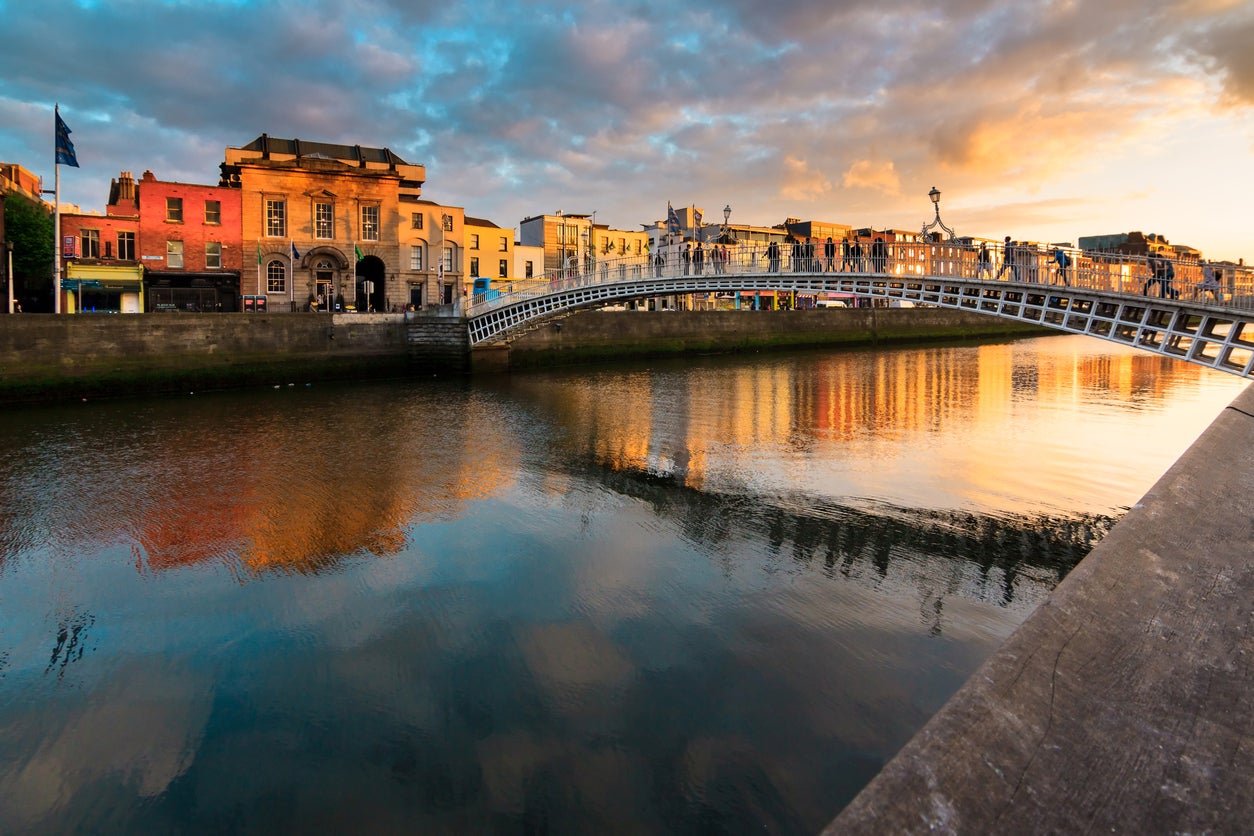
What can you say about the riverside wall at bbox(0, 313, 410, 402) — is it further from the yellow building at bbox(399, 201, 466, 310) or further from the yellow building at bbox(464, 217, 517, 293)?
the yellow building at bbox(464, 217, 517, 293)

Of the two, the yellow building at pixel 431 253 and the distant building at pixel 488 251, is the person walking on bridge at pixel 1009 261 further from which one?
the distant building at pixel 488 251

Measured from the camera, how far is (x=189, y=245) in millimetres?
32469

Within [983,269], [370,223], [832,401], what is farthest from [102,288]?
[983,269]

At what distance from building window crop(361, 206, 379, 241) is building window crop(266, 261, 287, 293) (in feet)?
12.5

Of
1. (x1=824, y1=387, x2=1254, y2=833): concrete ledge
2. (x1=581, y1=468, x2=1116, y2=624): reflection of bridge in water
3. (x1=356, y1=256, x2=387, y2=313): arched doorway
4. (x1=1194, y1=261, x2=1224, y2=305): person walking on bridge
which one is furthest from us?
(x1=356, y1=256, x2=387, y2=313): arched doorway

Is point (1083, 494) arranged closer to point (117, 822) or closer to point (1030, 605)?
point (1030, 605)

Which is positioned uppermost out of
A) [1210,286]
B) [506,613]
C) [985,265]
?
[985,265]

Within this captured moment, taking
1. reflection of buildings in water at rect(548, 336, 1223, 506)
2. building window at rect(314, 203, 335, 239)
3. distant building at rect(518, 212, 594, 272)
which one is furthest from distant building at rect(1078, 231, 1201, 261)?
building window at rect(314, 203, 335, 239)

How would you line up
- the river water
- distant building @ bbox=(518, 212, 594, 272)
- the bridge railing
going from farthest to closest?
distant building @ bbox=(518, 212, 594, 272) < the bridge railing < the river water

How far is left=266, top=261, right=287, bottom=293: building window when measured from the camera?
33.9 meters

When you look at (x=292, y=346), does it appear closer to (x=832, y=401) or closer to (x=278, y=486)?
(x=278, y=486)

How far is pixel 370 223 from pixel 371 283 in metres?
2.76

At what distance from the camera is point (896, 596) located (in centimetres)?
736

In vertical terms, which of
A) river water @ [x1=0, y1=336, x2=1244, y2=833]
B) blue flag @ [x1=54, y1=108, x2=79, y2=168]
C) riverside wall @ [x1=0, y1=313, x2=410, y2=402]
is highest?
blue flag @ [x1=54, y1=108, x2=79, y2=168]
